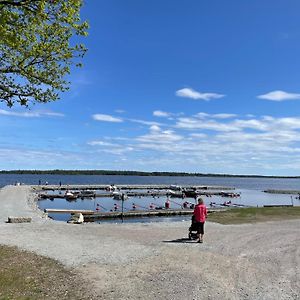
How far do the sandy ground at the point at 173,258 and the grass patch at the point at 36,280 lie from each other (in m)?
0.47

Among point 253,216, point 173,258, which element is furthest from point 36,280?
point 253,216

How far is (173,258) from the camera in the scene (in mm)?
15195

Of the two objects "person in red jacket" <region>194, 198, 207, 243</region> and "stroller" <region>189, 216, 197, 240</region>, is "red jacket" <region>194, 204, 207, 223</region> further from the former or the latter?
"stroller" <region>189, 216, 197, 240</region>

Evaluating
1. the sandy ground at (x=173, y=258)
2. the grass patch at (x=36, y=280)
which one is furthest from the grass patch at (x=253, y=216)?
the grass patch at (x=36, y=280)

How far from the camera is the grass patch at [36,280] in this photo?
10.7 metres

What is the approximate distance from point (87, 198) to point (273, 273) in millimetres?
74270

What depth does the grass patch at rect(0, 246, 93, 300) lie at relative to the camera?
10734 millimetres

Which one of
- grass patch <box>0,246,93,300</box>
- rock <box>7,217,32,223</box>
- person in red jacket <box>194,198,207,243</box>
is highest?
person in red jacket <box>194,198,207,243</box>

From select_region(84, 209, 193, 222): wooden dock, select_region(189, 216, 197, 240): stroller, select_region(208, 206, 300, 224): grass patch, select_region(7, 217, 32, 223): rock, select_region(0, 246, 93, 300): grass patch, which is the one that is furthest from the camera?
select_region(84, 209, 193, 222): wooden dock

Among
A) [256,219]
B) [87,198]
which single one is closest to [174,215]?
[256,219]

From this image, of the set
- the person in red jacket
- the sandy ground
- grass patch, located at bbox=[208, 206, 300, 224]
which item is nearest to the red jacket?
the person in red jacket

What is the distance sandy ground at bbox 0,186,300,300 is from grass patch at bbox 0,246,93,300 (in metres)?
0.47

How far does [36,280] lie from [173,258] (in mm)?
5220

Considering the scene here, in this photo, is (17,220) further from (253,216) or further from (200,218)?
(253,216)
